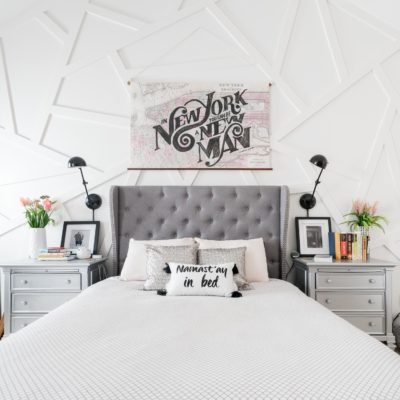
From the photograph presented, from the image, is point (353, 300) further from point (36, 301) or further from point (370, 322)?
point (36, 301)

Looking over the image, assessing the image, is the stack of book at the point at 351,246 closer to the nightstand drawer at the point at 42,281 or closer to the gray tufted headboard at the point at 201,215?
the gray tufted headboard at the point at 201,215

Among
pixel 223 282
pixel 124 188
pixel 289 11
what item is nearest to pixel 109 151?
pixel 124 188

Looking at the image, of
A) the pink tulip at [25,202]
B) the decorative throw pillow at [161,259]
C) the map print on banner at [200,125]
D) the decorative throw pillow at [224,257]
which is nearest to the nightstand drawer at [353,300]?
the decorative throw pillow at [224,257]

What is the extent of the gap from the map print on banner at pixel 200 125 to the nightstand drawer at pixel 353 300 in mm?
1180

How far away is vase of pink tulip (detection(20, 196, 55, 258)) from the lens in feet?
9.82

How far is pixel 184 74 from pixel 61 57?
110 cm

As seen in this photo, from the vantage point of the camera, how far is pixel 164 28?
3223mm

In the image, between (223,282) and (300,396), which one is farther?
(223,282)

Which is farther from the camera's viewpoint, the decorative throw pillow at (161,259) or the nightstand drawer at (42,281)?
the nightstand drawer at (42,281)

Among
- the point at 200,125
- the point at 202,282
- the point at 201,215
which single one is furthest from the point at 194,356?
the point at 200,125

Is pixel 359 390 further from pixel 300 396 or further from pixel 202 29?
pixel 202 29

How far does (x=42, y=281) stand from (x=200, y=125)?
180cm

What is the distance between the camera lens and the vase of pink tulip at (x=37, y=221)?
2.99 meters

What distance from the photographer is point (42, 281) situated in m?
2.75
